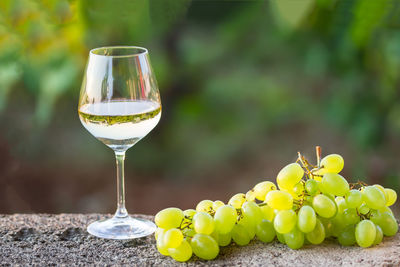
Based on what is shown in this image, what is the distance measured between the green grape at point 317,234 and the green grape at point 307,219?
0.08 ft

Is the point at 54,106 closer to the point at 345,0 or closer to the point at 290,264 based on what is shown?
the point at 345,0

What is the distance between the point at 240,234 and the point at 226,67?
5.66 feet

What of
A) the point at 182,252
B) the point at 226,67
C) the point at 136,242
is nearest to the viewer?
the point at 182,252

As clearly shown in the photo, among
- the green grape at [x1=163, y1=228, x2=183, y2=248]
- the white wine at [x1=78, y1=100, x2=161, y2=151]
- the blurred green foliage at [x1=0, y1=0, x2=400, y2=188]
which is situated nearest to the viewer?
the green grape at [x1=163, y1=228, x2=183, y2=248]

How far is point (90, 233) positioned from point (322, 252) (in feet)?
1.35

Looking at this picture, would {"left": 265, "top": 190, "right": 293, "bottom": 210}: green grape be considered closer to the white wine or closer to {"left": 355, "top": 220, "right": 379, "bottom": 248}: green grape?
{"left": 355, "top": 220, "right": 379, "bottom": 248}: green grape

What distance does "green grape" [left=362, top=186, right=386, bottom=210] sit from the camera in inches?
42.1

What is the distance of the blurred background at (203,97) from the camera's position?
2199mm


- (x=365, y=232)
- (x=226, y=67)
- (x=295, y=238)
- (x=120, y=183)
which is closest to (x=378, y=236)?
(x=365, y=232)

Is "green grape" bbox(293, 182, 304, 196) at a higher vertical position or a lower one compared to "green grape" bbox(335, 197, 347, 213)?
higher

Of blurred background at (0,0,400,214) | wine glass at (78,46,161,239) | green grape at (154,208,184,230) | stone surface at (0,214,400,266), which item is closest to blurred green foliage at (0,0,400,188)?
blurred background at (0,0,400,214)

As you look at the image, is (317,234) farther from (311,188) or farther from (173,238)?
(173,238)

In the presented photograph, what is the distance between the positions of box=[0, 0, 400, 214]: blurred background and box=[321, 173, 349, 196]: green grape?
1.09 meters

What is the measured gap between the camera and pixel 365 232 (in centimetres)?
104
